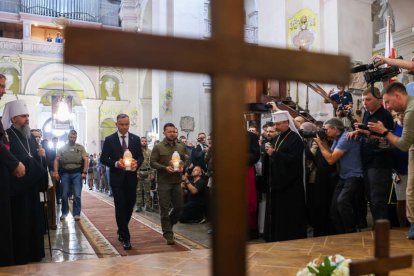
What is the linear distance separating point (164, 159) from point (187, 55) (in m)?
4.99

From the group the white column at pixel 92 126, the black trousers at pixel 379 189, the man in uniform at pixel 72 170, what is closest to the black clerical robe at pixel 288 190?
the black trousers at pixel 379 189

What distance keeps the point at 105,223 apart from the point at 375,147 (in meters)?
5.11

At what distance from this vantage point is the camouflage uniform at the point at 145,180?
9.64 metres

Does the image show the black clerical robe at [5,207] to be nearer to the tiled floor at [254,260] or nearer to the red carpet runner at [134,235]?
the tiled floor at [254,260]

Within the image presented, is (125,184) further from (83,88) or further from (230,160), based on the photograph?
(83,88)

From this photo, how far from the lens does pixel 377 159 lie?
4582 millimetres

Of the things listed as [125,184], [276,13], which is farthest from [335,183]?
[276,13]

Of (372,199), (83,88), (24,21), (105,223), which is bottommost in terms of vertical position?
(105,223)

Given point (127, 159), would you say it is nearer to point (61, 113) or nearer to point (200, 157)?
point (200, 157)

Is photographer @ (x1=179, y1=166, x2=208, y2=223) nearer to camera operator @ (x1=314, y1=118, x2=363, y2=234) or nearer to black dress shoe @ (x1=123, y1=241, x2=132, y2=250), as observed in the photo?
black dress shoe @ (x1=123, y1=241, x2=132, y2=250)

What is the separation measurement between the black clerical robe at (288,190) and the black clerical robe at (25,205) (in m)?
2.53

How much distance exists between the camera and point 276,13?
1133 centimetres

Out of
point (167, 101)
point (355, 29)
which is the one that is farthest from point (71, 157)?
point (167, 101)

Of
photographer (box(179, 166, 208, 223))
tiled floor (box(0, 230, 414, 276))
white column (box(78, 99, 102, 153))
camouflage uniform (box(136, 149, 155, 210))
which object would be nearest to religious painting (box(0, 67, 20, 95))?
white column (box(78, 99, 102, 153))
